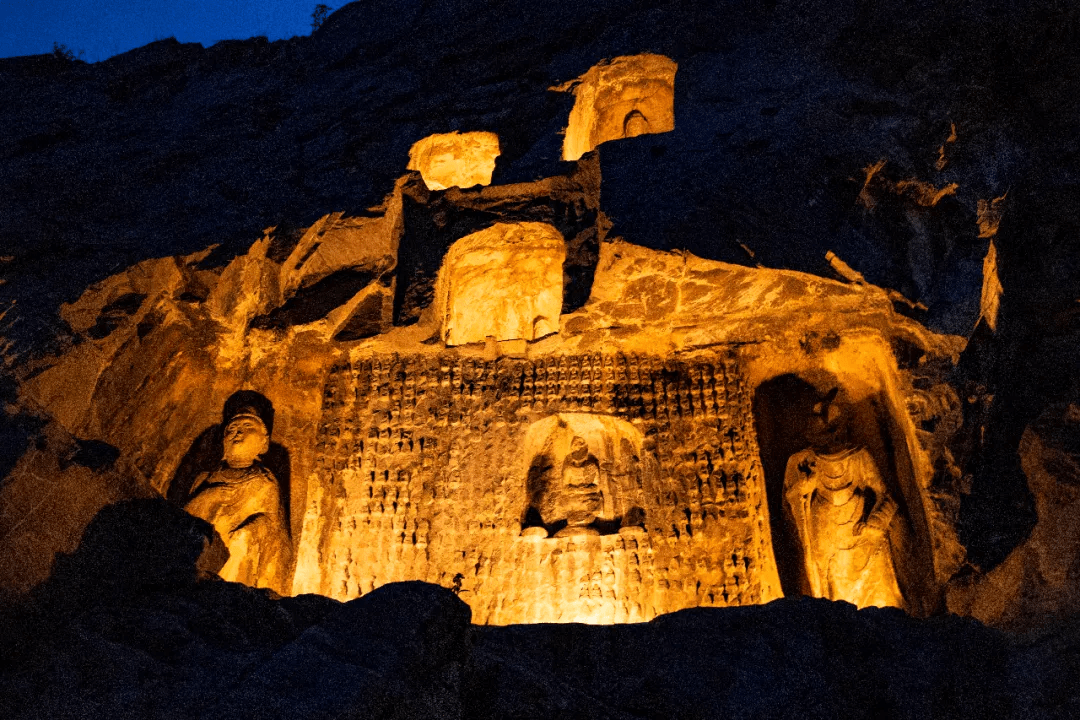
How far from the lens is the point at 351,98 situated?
31.3 ft

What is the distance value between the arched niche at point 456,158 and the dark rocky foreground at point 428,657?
5464 millimetres

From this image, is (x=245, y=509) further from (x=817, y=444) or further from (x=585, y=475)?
(x=817, y=444)

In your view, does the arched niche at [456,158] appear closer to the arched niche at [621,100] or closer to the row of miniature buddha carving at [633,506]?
the arched niche at [621,100]

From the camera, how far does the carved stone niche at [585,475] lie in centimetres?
738

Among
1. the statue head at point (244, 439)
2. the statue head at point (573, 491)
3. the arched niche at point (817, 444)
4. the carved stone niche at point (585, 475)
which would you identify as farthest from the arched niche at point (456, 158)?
the arched niche at point (817, 444)

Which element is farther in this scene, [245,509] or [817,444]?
A: [817,444]

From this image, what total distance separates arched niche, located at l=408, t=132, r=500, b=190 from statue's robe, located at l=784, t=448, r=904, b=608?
4489mm

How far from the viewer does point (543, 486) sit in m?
7.71

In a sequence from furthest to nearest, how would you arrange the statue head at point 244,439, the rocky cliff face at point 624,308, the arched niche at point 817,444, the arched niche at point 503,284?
the arched niche at point 503,284 < the statue head at point 244,439 < the arched niche at point 817,444 < the rocky cliff face at point 624,308

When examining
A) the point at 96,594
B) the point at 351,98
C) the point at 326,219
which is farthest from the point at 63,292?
the point at 351,98

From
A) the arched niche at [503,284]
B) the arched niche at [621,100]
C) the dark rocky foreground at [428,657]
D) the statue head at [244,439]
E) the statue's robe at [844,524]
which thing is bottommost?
the dark rocky foreground at [428,657]

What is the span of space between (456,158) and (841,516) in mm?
5417

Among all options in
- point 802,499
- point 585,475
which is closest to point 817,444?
point 802,499

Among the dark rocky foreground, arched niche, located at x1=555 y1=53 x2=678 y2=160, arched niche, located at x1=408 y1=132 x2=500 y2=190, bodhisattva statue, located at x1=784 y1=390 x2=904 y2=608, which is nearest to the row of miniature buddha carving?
bodhisattva statue, located at x1=784 y1=390 x2=904 y2=608
